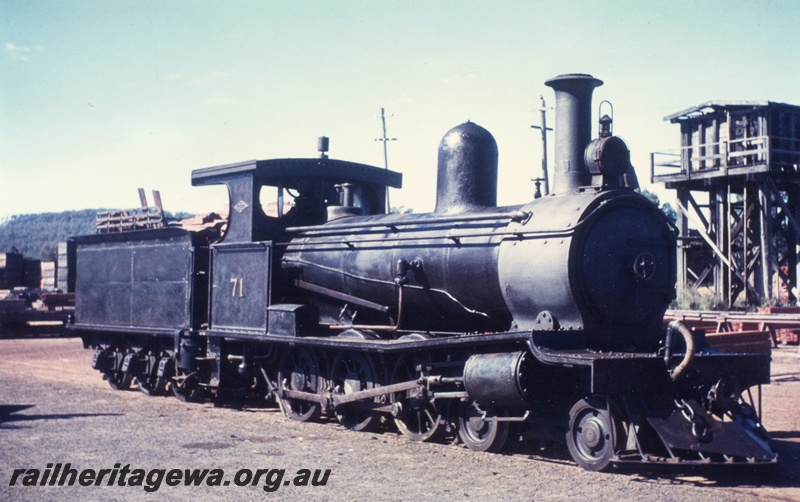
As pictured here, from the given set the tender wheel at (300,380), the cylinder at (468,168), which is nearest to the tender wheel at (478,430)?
the cylinder at (468,168)

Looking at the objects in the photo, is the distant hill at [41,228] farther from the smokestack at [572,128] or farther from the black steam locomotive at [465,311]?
the smokestack at [572,128]

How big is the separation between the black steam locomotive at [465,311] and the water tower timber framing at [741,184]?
52.9 ft

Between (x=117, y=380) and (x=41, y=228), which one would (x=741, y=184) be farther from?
(x=41, y=228)

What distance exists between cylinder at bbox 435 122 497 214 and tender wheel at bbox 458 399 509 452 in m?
2.17

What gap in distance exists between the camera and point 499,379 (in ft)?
23.7

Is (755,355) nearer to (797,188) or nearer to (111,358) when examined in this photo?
(111,358)

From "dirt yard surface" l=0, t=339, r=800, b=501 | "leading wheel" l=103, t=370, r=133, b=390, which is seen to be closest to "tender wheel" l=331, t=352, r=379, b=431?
"dirt yard surface" l=0, t=339, r=800, b=501

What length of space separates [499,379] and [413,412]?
1955 millimetres

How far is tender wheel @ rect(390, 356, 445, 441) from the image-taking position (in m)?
8.50

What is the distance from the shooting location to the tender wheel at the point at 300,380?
9984mm

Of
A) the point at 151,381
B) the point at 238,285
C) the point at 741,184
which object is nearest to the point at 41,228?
the point at 741,184

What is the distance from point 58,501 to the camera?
235 inches

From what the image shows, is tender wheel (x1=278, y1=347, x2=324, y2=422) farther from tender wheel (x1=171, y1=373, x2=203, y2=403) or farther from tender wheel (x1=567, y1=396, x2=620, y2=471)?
tender wheel (x1=567, y1=396, x2=620, y2=471)

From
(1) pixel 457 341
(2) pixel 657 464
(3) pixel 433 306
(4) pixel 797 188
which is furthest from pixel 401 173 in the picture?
(4) pixel 797 188
